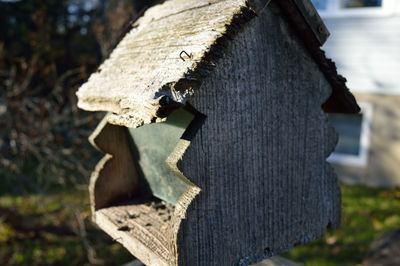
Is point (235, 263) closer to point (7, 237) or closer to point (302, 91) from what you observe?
point (302, 91)

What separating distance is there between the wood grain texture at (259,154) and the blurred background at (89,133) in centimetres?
219

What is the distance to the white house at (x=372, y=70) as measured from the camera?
466 centimetres

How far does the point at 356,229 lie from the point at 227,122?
351 centimetres

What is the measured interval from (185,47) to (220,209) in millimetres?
474

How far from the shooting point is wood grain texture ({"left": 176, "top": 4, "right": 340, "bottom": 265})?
1.01 metres

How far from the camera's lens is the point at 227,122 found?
104cm

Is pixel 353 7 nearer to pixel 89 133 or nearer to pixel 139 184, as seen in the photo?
pixel 89 133

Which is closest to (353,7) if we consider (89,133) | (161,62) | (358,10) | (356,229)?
(358,10)

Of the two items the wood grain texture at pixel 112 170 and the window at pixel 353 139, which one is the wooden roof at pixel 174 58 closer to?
the wood grain texture at pixel 112 170

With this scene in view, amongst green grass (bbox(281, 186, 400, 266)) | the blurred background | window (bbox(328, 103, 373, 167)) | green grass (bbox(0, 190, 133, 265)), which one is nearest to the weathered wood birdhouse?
the blurred background

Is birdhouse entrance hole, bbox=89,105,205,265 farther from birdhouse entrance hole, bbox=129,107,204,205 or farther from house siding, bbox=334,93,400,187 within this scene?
house siding, bbox=334,93,400,187

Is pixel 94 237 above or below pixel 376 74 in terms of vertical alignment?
below

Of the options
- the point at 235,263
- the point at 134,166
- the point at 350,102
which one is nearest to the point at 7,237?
the point at 134,166

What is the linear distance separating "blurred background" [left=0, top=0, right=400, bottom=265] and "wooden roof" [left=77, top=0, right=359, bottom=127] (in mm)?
2070
